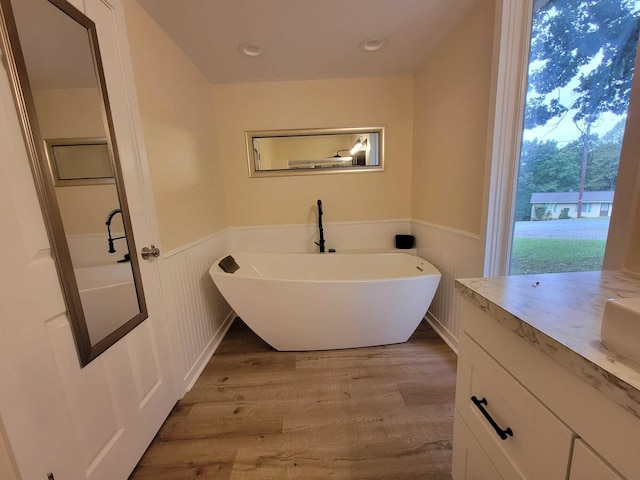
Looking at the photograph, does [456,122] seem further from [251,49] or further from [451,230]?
[251,49]

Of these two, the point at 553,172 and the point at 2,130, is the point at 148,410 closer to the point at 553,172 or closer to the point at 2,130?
the point at 2,130

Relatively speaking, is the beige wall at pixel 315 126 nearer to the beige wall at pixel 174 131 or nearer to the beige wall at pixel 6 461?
the beige wall at pixel 174 131

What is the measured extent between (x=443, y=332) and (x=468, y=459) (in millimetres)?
1320

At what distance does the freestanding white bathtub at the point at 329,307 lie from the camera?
1731mm

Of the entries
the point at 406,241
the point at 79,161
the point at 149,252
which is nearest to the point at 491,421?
the point at 149,252

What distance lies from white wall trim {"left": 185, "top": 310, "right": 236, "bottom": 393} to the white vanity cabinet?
1.59m

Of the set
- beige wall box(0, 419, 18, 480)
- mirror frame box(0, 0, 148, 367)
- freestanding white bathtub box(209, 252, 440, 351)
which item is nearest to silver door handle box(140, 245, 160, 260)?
mirror frame box(0, 0, 148, 367)

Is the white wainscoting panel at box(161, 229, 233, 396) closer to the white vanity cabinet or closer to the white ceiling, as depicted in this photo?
the white ceiling

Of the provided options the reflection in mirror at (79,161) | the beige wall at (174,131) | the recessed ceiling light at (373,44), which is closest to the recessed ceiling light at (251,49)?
the beige wall at (174,131)

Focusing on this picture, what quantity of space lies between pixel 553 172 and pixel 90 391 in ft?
7.52

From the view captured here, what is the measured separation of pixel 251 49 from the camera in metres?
1.85

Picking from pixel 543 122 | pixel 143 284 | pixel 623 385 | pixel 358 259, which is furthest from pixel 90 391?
pixel 543 122

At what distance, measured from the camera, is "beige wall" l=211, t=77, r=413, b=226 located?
2.37 metres

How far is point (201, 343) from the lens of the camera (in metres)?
1.84
